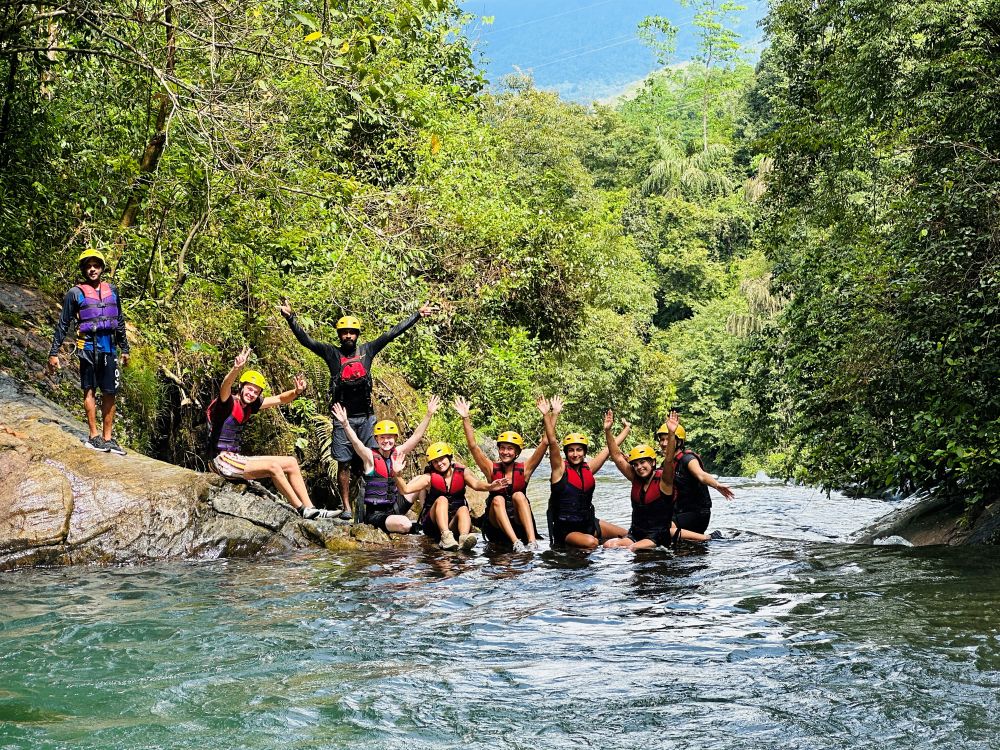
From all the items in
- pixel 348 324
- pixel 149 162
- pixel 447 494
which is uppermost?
pixel 149 162

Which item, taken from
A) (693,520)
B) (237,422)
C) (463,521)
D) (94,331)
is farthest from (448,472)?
(94,331)

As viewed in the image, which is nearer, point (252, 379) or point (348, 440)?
point (252, 379)

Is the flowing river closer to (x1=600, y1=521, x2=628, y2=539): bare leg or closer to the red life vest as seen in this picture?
(x1=600, y1=521, x2=628, y2=539): bare leg

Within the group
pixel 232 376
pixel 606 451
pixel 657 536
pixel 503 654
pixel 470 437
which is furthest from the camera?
pixel 657 536

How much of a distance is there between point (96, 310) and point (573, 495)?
19.6 feet

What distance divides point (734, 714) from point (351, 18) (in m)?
7.11

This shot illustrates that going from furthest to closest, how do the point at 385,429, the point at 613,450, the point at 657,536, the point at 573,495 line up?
the point at 573,495
the point at 657,536
the point at 385,429
the point at 613,450

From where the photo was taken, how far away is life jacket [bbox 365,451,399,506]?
43.2ft

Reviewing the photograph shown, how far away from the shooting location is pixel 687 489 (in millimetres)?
14008

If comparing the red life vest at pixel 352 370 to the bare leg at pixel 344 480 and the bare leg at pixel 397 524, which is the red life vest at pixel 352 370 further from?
the bare leg at pixel 397 524

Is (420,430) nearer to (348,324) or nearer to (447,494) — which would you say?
(447,494)

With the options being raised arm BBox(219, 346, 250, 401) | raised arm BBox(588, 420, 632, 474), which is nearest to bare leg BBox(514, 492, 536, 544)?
raised arm BBox(588, 420, 632, 474)

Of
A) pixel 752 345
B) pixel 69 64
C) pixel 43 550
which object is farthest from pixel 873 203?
pixel 43 550

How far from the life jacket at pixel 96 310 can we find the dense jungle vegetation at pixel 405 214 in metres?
2.00
